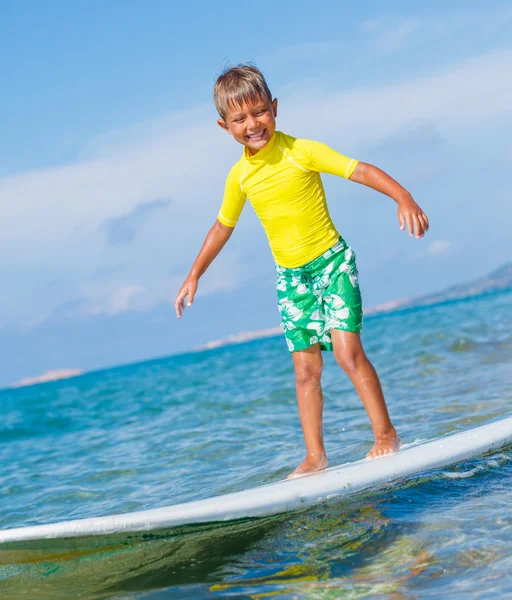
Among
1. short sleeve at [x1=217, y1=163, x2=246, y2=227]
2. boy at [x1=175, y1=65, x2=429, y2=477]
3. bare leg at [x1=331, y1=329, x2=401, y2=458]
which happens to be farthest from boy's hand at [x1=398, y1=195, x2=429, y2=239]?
short sleeve at [x1=217, y1=163, x2=246, y2=227]

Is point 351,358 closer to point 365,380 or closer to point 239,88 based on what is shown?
point 365,380

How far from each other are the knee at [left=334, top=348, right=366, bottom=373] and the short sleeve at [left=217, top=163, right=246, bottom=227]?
928 mm

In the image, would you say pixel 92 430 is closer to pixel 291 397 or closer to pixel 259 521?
pixel 291 397

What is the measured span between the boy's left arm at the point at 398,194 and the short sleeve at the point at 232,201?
63 centimetres

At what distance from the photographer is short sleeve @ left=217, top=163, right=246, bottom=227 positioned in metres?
3.98

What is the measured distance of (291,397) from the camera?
9.34m

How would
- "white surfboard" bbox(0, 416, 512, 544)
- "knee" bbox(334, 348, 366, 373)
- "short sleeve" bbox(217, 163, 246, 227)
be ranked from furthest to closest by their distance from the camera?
"short sleeve" bbox(217, 163, 246, 227), "knee" bbox(334, 348, 366, 373), "white surfboard" bbox(0, 416, 512, 544)

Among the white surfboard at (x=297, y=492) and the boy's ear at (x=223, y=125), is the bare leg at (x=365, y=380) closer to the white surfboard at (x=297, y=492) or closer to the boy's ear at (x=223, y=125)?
the white surfboard at (x=297, y=492)

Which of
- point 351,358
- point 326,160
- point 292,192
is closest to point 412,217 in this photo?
point 326,160

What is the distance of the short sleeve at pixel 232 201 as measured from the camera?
3.98 meters

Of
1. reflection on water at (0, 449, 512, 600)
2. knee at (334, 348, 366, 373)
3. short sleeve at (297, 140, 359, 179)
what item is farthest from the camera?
knee at (334, 348, 366, 373)

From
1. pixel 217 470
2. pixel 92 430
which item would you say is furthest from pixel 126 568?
pixel 92 430

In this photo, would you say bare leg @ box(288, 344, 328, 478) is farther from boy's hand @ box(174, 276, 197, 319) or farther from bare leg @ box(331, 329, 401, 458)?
boy's hand @ box(174, 276, 197, 319)

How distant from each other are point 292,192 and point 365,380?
1013 millimetres
